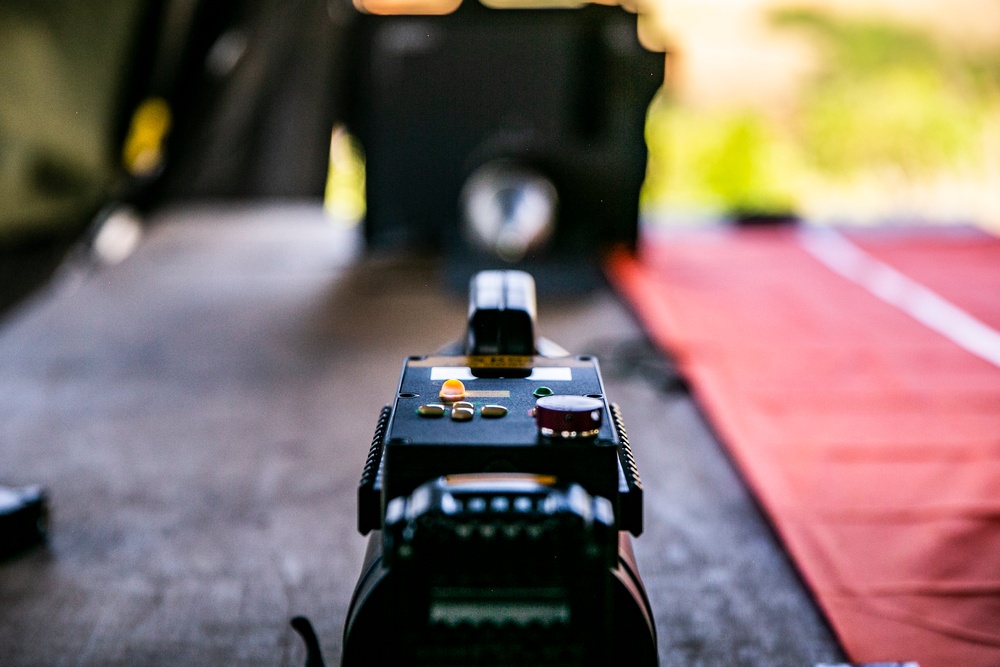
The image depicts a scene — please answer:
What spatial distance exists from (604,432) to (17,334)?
1690 mm

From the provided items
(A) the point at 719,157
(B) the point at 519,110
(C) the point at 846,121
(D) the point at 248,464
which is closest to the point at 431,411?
(D) the point at 248,464

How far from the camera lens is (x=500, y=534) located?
0.57 metres

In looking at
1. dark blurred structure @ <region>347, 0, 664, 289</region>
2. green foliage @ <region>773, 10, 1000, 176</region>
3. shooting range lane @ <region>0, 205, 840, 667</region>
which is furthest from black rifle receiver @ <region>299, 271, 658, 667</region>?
green foliage @ <region>773, 10, 1000, 176</region>

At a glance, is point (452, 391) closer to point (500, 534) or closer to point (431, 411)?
point (431, 411)

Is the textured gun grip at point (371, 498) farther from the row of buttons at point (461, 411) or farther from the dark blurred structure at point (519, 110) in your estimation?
the dark blurred structure at point (519, 110)

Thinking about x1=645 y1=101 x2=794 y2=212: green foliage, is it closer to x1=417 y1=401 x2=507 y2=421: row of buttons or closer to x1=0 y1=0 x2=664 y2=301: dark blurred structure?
x1=0 y1=0 x2=664 y2=301: dark blurred structure

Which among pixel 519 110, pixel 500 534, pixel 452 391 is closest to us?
pixel 500 534

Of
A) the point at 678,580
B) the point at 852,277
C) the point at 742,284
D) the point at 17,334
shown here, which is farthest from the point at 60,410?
the point at 852,277

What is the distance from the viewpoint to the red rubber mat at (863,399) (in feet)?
3.38

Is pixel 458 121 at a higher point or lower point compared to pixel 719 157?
higher

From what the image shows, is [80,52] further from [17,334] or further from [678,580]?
[678,580]

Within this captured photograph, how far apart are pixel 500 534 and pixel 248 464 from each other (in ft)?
2.98

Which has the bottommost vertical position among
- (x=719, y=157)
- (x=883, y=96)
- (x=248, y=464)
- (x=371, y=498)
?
(x=248, y=464)

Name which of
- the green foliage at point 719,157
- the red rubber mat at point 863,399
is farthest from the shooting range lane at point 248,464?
the green foliage at point 719,157
